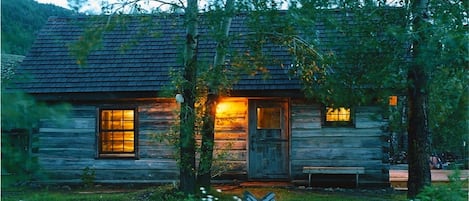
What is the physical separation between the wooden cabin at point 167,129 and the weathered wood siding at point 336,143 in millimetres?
24

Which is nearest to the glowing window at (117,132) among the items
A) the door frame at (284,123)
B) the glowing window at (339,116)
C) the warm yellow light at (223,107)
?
the warm yellow light at (223,107)

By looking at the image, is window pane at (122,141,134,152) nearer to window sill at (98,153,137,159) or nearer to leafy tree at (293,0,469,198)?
window sill at (98,153,137,159)

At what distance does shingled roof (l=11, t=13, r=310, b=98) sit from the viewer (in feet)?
45.1

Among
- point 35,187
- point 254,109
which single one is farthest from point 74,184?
point 254,109

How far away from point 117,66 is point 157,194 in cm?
485

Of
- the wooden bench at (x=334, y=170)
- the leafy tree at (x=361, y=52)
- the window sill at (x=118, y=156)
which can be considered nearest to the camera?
the leafy tree at (x=361, y=52)

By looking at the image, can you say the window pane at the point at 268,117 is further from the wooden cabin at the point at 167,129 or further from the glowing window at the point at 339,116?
the glowing window at the point at 339,116

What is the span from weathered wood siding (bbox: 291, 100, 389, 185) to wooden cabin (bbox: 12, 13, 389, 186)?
2cm

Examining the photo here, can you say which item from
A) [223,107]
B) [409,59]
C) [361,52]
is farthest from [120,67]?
[409,59]

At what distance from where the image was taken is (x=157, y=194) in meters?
10.9

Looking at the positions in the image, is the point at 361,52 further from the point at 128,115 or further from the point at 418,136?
the point at 128,115

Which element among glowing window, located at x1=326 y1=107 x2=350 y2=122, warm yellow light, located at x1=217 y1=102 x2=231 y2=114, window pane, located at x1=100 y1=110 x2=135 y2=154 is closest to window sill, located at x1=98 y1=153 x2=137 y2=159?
window pane, located at x1=100 y1=110 x2=135 y2=154

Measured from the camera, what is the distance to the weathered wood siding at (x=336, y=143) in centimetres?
1384

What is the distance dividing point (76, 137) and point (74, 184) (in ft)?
3.91
